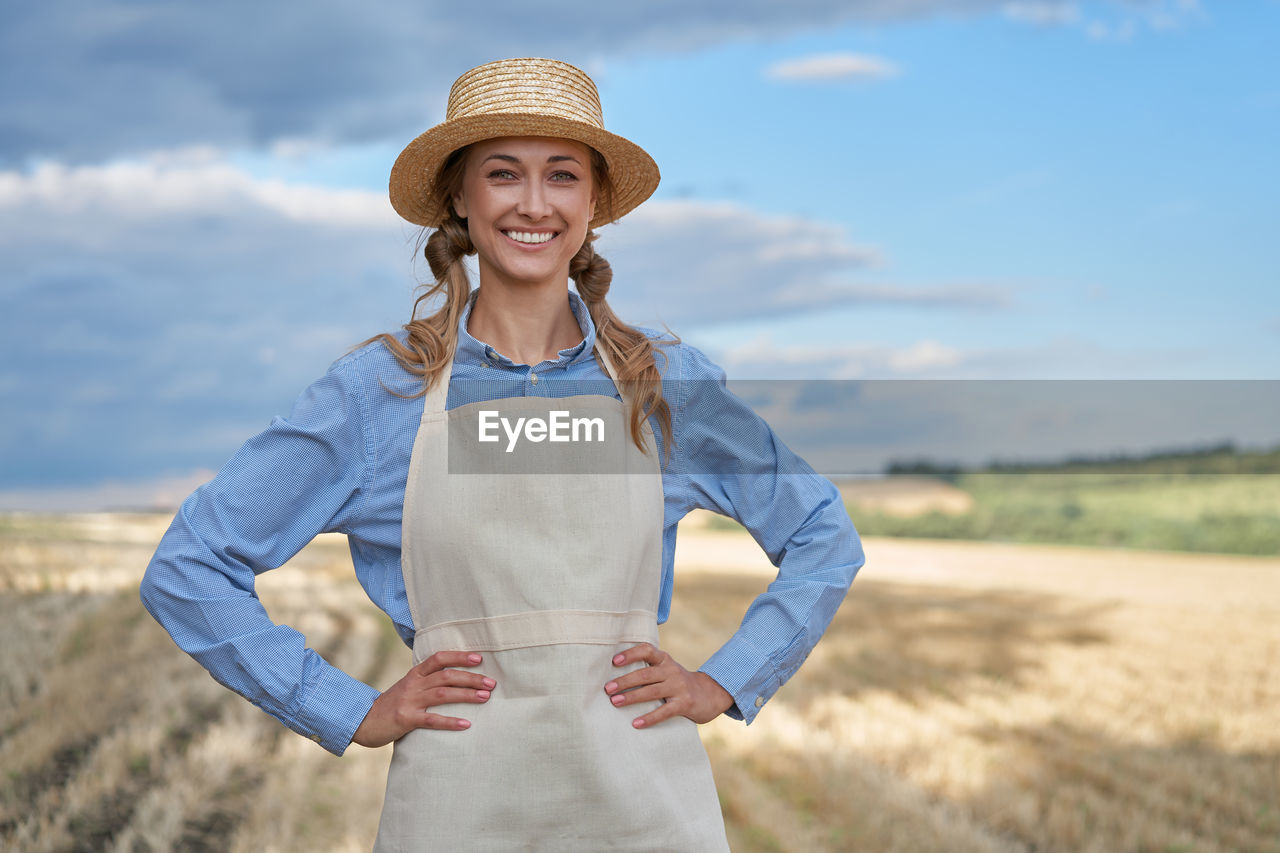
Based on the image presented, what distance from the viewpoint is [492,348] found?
87.7 inches

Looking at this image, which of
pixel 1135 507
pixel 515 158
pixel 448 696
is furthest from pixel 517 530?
pixel 1135 507

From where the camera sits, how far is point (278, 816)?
4.52 m

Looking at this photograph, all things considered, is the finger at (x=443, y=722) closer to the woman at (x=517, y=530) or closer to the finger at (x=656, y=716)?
the woman at (x=517, y=530)

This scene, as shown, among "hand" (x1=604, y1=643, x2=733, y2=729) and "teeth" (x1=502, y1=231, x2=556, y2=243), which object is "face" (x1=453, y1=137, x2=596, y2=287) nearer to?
"teeth" (x1=502, y1=231, x2=556, y2=243)

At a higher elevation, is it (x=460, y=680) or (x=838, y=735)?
(x=460, y=680)

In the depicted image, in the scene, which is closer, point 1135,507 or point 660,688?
point 660,688

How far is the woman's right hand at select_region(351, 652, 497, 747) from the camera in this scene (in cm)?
201

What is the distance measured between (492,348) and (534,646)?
61cm

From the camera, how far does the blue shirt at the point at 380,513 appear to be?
6.67ft

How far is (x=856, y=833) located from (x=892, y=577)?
28.0 feet

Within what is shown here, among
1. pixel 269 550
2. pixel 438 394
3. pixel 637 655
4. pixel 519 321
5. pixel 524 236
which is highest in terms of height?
pixel 524 236

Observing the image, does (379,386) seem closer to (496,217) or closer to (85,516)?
(496,217)

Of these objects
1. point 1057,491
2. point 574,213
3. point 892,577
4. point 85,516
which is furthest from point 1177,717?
point 85,516

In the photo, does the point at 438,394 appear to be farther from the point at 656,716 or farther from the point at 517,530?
the point at 656,716
